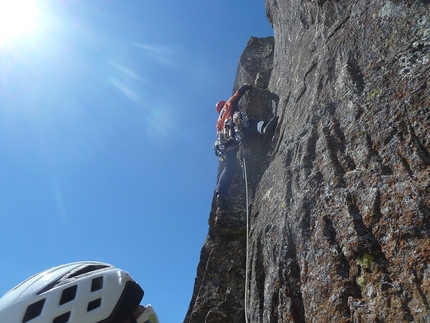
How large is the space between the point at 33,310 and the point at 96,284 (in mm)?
606

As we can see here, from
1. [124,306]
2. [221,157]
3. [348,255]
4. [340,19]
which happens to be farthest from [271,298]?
[221,157]

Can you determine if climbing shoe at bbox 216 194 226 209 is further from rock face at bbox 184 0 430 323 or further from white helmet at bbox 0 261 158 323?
white helmet at bbox 0 261 158 323

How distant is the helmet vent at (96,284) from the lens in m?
3.56

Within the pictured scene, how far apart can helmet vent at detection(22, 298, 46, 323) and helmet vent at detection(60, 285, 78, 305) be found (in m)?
0.18

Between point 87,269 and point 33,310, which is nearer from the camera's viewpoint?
point 33,310

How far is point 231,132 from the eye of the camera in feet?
31.7

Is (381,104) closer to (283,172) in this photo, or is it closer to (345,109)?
(345,109)

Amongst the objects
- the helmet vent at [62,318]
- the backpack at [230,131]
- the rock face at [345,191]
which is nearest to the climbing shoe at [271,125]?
the rock face at [345,191]

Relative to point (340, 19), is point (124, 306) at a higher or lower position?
lower

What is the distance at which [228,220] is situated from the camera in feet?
27.9

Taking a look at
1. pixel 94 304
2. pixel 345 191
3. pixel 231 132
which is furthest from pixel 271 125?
pixel 94 304

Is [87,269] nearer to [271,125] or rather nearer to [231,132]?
[271,125]

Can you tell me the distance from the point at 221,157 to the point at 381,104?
6.60 m

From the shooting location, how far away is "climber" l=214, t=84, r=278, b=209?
891cm
